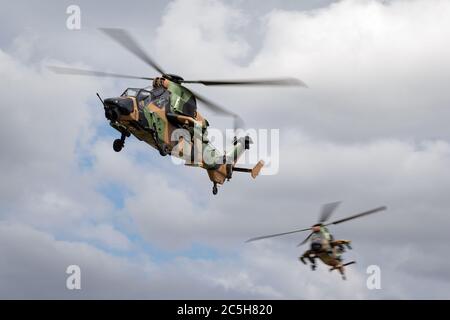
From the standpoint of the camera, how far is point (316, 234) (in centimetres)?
4534

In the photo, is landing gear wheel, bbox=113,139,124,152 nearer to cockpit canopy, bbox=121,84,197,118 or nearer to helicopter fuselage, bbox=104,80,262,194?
helicopter fuselage, bbox=104,80,262,194

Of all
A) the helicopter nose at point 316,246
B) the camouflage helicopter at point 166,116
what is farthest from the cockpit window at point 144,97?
the helicopter nose at point 316,246

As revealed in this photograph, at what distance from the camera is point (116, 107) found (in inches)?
1556

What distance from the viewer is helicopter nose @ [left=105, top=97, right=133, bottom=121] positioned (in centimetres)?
3950

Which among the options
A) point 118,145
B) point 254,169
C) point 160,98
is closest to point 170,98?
point 160,98

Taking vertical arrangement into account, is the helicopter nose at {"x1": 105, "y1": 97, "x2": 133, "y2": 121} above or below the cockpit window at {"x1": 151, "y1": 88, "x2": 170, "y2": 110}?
below

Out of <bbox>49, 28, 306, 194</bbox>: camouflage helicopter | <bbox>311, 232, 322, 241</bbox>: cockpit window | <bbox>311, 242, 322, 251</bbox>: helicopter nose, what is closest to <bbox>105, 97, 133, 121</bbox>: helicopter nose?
<bbox>49, 28, 306, 194</bbox>: camouflage helicopter

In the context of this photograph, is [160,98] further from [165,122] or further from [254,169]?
[254,169]

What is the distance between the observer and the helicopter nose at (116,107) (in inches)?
1555

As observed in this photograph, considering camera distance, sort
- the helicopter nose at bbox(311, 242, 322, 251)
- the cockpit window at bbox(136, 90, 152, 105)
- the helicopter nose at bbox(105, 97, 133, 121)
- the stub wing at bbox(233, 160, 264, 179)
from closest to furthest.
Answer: the helicopter nose at bbox(105, 97, 133, 121)
the cockpit window at bbox(136, 90, 152, 105)
the helicopter nose at bbox(311, 242, 322, 251)
the stub wing at bbox(233, 160, 264, 179)

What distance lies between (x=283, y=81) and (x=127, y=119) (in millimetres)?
10129

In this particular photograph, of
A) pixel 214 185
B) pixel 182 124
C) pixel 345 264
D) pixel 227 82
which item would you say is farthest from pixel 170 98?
pixel 345 264

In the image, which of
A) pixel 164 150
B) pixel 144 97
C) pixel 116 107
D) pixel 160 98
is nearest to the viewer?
pixel 116 107

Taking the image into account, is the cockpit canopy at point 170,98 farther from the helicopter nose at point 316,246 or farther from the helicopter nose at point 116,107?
the helicopter nose at point 316,246
